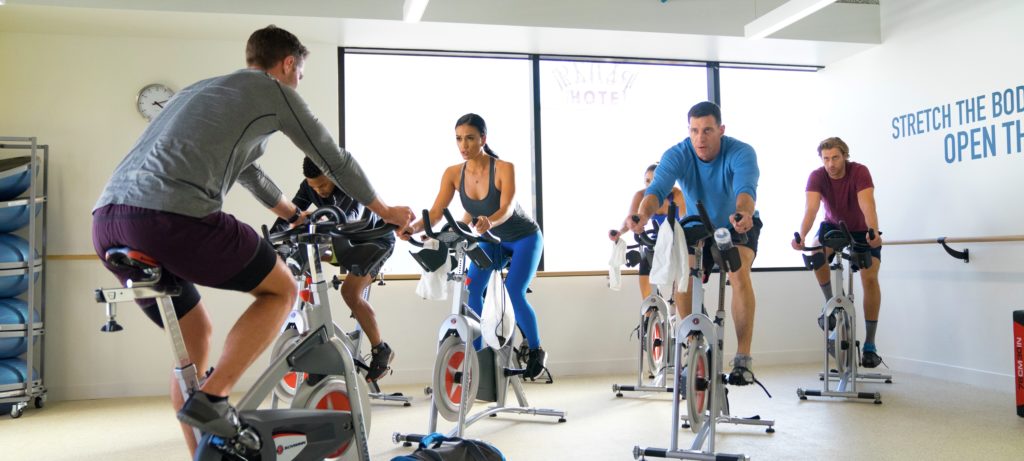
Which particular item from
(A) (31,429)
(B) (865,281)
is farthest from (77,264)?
(B) (865,281)

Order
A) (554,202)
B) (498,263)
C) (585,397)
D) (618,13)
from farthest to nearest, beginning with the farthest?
(554,202) → (618,13) → (585,397) → (498,263)

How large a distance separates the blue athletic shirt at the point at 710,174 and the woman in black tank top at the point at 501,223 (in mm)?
816

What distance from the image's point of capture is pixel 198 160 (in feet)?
6.52

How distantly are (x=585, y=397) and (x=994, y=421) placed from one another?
2193 mm

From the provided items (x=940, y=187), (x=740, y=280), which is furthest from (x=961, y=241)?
(x=740, y=280)

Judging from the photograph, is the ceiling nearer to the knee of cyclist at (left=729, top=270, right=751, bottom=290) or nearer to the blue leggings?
the blue leggings

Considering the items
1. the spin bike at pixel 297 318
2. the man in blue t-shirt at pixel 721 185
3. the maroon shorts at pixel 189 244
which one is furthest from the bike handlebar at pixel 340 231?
the man in blue t-shirt at pixel 721 185

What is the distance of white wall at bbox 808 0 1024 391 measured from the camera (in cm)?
515

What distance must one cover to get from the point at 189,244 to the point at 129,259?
0.14m

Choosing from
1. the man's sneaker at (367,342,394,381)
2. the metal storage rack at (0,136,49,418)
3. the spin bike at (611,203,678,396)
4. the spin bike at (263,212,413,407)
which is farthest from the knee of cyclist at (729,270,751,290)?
the metal storage rack at (0,136,49,418)

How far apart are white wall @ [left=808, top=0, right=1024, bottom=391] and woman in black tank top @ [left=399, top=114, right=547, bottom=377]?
123 inches

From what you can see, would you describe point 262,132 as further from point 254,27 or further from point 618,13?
point 618,13

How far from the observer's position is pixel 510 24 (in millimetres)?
5684

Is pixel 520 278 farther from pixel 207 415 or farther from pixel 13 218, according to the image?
pixel 13 218
